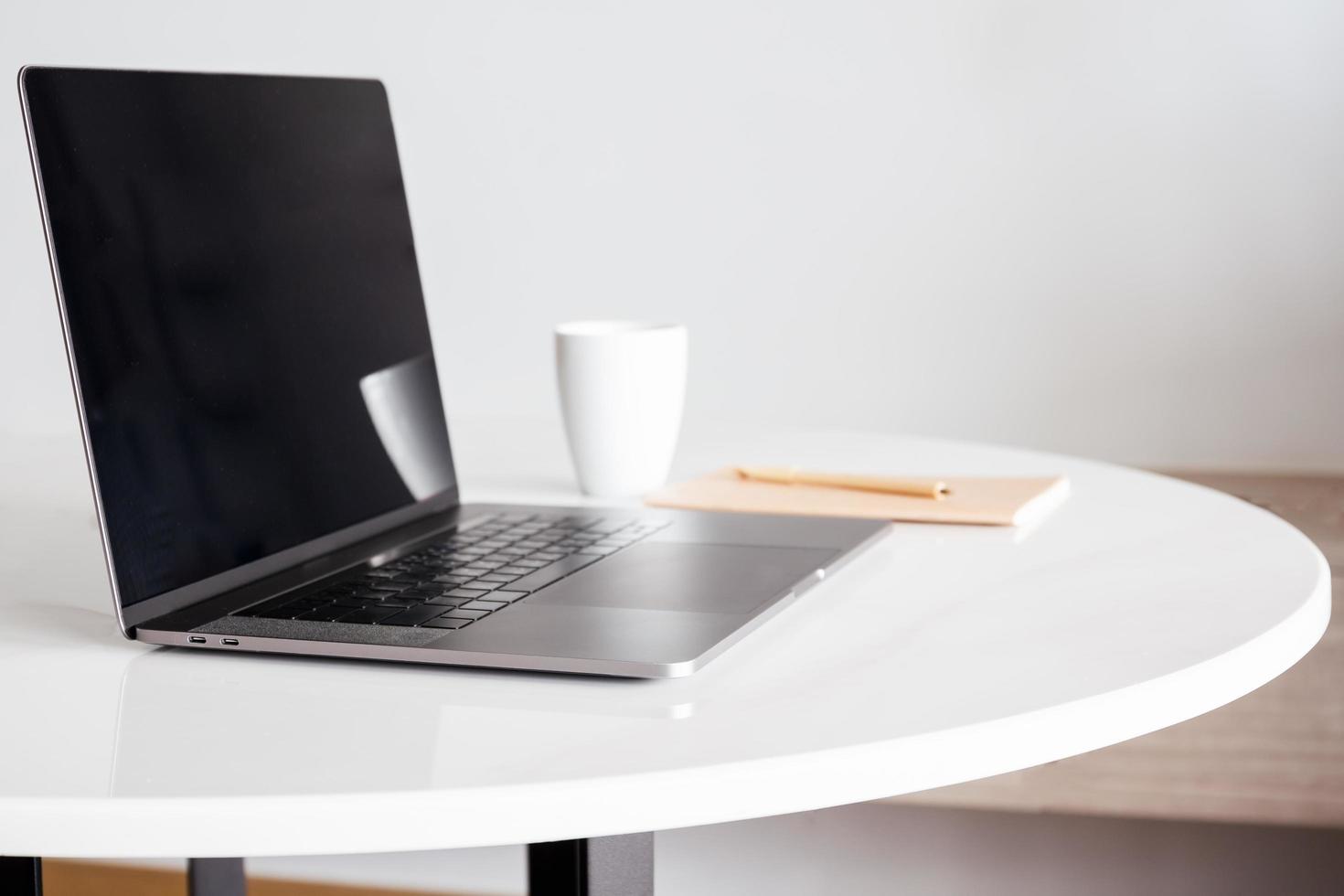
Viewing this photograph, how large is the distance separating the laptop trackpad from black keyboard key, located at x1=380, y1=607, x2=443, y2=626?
0.05m

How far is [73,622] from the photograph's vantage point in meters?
0.67

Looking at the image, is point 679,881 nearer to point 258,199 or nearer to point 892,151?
point 892,151

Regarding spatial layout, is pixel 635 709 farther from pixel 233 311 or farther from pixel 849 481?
pixel 849 481

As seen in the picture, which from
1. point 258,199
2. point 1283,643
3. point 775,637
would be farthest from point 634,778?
point 258,199

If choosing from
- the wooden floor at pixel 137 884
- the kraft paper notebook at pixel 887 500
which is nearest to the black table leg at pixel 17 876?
the kraft paper notebook at pixel 887 500

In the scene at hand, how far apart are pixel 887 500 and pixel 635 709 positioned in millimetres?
469

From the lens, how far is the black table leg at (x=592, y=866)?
0.71 meters

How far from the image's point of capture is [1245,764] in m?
1.74

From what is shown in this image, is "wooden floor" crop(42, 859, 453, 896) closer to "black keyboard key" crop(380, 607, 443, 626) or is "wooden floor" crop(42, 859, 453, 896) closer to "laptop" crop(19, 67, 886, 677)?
"laptop" crop(19, 67, 886, 677)

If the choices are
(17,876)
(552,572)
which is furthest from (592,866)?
(17,876)

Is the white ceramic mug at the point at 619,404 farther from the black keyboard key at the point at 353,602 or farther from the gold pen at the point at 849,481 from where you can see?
the black keyboard key at the point at 353,602

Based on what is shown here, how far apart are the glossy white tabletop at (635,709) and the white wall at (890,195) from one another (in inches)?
51.1

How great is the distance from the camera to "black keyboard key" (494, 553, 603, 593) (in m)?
0.69

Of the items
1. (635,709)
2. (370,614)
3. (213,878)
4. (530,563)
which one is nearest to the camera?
(635,709)
